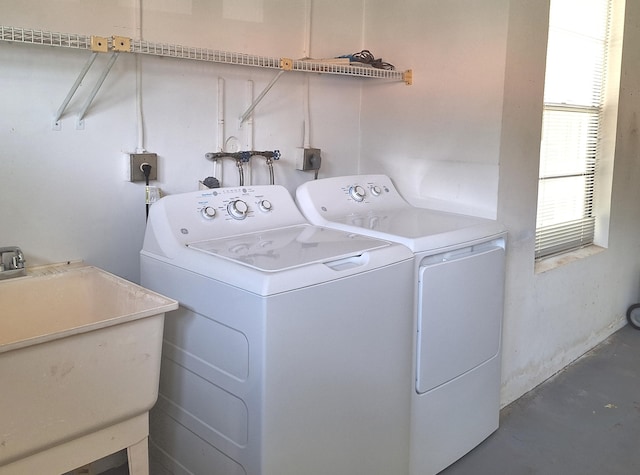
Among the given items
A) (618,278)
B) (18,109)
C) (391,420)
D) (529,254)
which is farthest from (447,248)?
(618,278)

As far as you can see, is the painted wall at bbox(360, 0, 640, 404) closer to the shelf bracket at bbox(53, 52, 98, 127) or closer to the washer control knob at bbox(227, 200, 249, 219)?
the washer control knob at bbox(227, 200, 249, 219)

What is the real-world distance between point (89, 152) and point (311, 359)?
1059 mm

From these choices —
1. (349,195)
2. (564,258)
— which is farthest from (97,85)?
(564,258)

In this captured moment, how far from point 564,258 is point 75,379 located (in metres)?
2.59

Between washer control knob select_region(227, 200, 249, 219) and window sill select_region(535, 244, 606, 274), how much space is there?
4.99 ft

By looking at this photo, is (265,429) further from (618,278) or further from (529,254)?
(618,278)

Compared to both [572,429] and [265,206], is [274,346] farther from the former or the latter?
[572,429]

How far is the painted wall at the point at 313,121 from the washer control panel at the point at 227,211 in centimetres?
25

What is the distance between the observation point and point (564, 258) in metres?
3.08

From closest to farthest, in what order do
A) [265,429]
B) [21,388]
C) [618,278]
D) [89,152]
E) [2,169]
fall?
[21,388]
[265,429]
[2,169]
[89,152]
[618,278]

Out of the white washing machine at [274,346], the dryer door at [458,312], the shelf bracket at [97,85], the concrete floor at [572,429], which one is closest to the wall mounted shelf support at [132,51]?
the shelf bracket at [97,85]

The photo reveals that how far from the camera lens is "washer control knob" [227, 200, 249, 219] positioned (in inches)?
80.0

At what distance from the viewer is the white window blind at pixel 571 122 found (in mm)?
2840

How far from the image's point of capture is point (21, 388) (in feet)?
4.04
